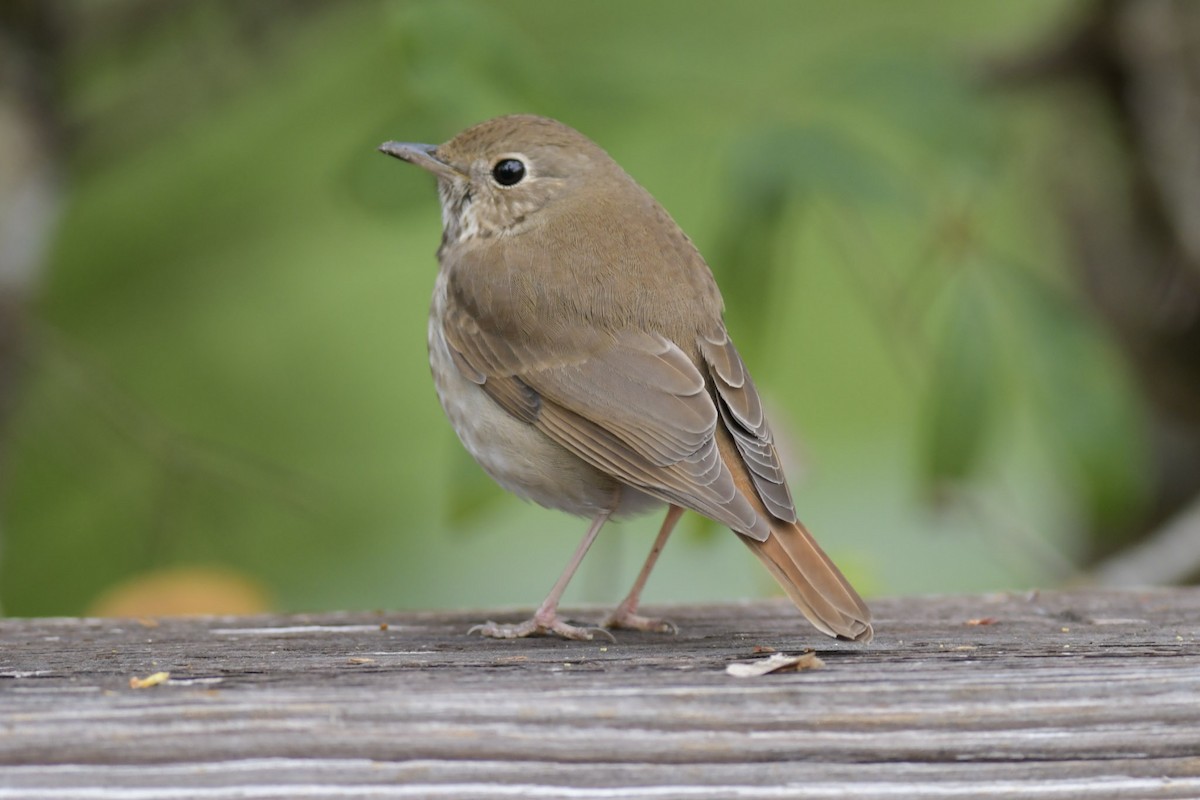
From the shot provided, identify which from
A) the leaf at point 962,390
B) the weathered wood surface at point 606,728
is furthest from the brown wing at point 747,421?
the leaf at point 962,390

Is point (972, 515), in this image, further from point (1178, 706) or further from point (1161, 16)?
point (1178, 706)

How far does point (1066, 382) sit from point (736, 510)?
5.36ft

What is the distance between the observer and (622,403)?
3201 millimetres

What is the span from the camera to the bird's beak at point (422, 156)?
12.2 ft

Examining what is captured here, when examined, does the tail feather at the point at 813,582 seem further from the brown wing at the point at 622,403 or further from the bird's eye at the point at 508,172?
the bird's eye at the point at 508,172

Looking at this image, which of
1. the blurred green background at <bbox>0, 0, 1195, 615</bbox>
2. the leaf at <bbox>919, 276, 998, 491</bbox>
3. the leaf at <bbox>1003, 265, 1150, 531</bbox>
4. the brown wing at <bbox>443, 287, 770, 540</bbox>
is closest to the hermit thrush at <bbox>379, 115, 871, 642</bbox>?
the brown wing at <bbox>443, 287, 770, 540</bbox>

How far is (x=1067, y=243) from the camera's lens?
6078 mm

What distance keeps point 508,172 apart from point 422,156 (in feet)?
0.69

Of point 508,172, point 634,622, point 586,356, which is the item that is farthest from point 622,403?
point 508,172

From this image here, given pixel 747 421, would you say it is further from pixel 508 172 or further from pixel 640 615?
pixel 508 172

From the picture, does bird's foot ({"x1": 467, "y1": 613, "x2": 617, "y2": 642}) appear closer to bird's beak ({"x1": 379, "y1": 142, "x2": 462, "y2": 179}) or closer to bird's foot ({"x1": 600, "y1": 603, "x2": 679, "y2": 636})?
bird's foot ({"x1": 600, "y1": 603, "x2": 679, "y2": 636})

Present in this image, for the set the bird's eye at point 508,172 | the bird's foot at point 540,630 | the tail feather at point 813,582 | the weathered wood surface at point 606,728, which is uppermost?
the bird's eye at point 508,172

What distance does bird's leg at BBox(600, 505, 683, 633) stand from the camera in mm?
3131

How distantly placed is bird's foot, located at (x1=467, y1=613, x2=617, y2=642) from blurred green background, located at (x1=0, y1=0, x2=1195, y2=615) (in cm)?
66
